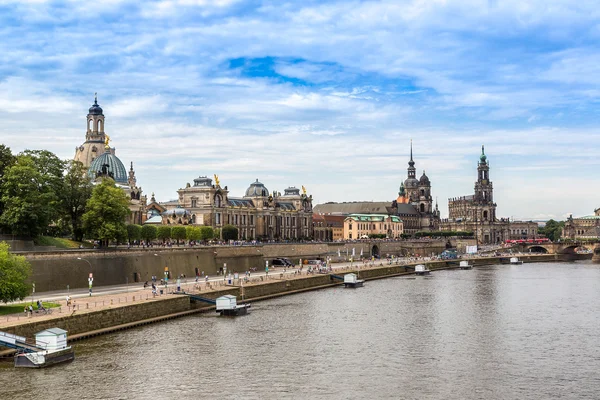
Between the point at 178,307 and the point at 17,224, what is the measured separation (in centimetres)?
1811

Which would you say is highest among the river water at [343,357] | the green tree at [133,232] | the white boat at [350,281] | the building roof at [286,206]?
the building roof at [286,206]

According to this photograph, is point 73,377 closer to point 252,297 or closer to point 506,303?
point 252,297

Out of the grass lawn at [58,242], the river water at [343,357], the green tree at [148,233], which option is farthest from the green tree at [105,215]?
the green tree at [148,233]

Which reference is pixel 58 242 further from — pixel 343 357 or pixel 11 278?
pixel 343 357

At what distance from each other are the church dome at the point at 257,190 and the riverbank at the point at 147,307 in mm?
61507

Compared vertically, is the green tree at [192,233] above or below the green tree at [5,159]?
below

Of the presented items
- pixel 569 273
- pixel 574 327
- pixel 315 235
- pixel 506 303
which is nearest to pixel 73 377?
pixel 574 327

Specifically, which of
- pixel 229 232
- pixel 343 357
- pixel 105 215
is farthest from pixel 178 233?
pixel 343 357

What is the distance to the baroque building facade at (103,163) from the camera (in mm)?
120500

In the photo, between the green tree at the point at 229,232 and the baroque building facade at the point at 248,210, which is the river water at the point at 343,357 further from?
the baroque building facade at the point at 248,210

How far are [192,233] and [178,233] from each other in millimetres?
3454

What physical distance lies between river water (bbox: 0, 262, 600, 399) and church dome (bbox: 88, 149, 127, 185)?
63958mm

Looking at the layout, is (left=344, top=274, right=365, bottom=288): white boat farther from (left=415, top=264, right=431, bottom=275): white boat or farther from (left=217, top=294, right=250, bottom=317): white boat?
(left=217, top=294, right=250, bottom=317): white boat

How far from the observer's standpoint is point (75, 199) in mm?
82375
